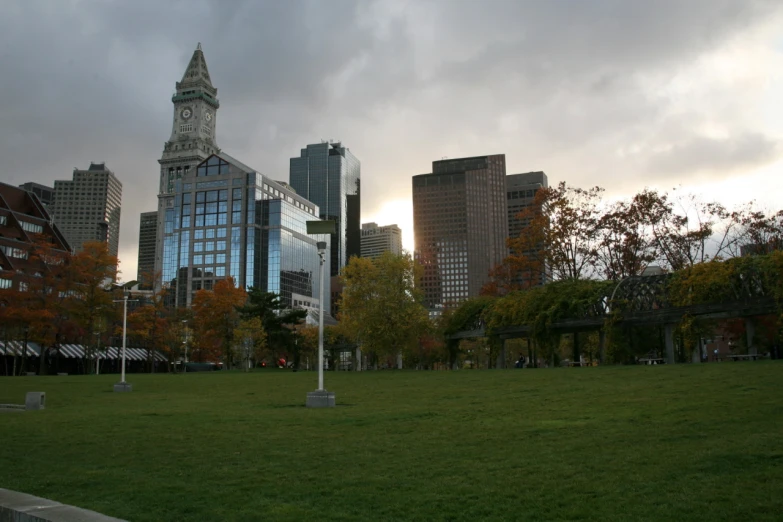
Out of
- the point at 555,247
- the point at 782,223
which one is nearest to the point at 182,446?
the point at 555,247

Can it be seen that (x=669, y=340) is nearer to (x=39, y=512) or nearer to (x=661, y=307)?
(x=661, y=307)

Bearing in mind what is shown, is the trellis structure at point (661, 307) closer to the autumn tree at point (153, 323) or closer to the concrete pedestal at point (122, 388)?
the concrete pedestal at point (122, 388)

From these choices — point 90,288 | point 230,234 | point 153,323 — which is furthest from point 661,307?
point 230,234

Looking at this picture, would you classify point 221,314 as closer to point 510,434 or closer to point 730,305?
point 730,305

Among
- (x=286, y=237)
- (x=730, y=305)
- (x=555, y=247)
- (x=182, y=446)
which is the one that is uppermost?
(x=286, y=237)

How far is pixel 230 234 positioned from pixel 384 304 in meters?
128

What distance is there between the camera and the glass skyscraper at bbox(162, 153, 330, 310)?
576 ft

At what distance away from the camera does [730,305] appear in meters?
35.2

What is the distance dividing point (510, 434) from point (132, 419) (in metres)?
10.6

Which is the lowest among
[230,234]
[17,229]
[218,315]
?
[218,315]

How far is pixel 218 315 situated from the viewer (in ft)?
250

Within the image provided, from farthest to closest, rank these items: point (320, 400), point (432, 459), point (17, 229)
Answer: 1. point (17, 229)
2. point (320, 400)
3. point (432, 459)

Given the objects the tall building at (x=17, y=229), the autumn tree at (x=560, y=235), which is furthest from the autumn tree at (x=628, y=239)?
the tall building at (x=17, y=229)

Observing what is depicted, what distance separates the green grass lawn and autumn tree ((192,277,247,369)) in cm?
5829
